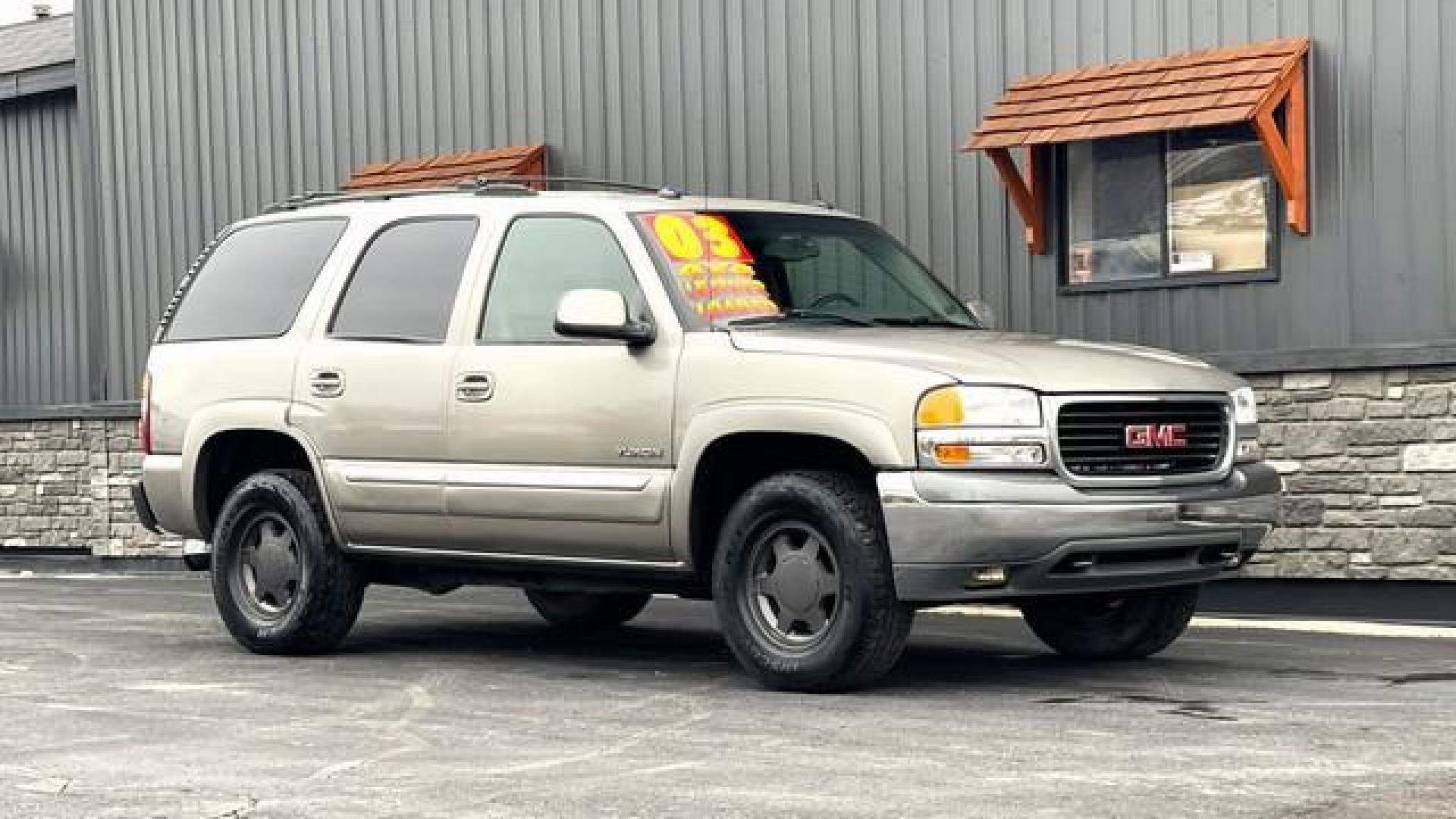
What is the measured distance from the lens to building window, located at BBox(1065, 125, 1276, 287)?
12688 millimetres

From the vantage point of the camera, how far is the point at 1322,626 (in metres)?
11.7

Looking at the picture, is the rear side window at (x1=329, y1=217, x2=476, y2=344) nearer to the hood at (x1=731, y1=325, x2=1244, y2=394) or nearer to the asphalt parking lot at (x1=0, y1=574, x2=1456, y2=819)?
the asphalt parking lot at (x1=0, y1=574, x2=1456, y2=819)

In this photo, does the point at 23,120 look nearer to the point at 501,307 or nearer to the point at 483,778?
the point at 501,307

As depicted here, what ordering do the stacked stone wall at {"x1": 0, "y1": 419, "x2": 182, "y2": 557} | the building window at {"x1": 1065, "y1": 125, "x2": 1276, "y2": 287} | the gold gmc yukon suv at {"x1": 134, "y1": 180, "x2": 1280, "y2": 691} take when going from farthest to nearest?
1. the stacked stone wall at {"x1": 0, "y1": 419, "x2": 182, "y2": 557}
2. the building window at {"x1": 1065, "y1": 125, "x2": 1276, "y2": 287}
3. the gold gmc yukon suv at {"x1": 134, "y1": 180, "x2": 1280, "y2": 691}

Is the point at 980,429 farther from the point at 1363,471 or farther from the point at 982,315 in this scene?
the point at 1363,471

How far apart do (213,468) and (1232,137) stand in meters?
5.68

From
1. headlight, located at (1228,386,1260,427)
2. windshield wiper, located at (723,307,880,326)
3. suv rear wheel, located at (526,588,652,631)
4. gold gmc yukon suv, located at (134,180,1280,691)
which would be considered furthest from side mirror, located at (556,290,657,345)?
suv rear wheel, located at (526,588,652,631)

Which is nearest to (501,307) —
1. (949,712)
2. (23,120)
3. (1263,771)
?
(949,712)

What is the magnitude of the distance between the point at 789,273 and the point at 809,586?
155 centimetres

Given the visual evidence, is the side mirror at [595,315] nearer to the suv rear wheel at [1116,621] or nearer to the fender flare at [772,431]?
the fender flare at [772,431]

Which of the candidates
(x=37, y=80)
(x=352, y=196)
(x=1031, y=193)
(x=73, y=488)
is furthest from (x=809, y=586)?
(x=37, y=80)

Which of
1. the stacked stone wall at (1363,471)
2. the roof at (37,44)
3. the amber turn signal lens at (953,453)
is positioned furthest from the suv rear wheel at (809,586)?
the roof at (37,44)

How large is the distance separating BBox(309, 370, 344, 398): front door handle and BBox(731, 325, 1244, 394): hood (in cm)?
207

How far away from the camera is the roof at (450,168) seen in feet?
53.7
